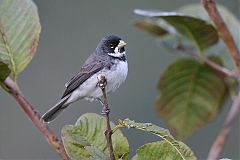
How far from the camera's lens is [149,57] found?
6859 millimetres

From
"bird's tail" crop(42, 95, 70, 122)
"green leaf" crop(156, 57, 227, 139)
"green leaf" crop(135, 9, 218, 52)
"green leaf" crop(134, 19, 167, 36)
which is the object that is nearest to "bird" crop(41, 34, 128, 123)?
"bird's tail" crop(42, 95, 70, 122)

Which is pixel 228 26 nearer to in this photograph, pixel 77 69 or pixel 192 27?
pixel 192 27

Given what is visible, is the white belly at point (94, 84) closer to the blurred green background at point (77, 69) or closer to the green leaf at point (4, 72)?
the green leaf at point (4, 72)

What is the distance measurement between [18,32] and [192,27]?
2.83 feet

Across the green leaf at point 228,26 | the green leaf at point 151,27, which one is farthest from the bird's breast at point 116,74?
the green leaf at point 228,26

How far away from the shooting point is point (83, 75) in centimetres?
292

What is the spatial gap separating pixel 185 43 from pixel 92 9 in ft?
16.9

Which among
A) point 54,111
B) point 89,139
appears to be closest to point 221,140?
point 89,139

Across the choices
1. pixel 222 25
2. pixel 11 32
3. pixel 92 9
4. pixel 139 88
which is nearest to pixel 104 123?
pixel 11 32

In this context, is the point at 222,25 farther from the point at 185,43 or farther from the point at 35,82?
the point at 35,82

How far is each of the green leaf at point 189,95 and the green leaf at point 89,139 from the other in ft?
2.72

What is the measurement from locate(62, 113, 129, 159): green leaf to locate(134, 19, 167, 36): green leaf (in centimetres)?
104

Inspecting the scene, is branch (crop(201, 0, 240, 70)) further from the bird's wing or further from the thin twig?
the bird's wing

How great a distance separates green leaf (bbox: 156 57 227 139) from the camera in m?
2.42
